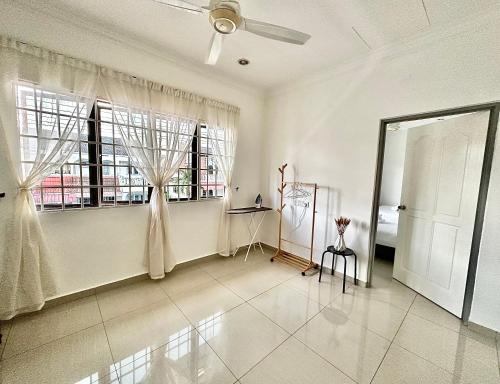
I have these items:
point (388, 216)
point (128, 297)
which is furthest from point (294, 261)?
point (128, 297)

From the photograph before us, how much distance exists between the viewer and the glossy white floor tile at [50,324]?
1526 mm

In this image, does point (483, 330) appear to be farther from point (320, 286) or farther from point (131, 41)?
point (131, 41)

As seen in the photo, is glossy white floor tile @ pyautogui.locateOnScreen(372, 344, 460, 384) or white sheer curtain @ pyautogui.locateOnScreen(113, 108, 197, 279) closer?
glossy white floor tile @ pyautogui.locateOnScreen(372, 344, 460, 384)

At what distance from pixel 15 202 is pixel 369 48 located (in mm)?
3648

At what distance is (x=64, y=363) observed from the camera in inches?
54.3

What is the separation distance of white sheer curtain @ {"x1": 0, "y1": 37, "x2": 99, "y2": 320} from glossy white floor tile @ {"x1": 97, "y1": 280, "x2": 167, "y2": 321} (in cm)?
45

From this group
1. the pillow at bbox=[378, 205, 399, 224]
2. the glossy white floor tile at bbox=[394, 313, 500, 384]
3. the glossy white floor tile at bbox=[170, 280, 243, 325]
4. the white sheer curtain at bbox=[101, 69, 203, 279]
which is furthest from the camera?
the pillow at bbox=[378, 205, 399, 224]

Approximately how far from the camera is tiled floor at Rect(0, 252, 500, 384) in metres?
1.33

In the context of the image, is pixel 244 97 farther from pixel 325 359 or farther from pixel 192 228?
pixel 325 359

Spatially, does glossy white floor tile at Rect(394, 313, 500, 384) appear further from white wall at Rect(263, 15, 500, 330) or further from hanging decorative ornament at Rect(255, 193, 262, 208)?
hanging decorative ornament at Rect(255, 193, 262, 208)

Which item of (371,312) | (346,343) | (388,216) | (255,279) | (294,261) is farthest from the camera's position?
(388,216)

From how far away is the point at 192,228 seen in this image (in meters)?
2.79

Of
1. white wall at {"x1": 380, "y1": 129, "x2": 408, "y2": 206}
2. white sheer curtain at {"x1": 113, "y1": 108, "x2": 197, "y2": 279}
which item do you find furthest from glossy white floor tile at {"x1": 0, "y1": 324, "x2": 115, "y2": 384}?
white wall at {"x1": 380, "y1": 129, "x2": 408, "y2": 206}

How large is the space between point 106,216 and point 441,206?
3.49 metres
